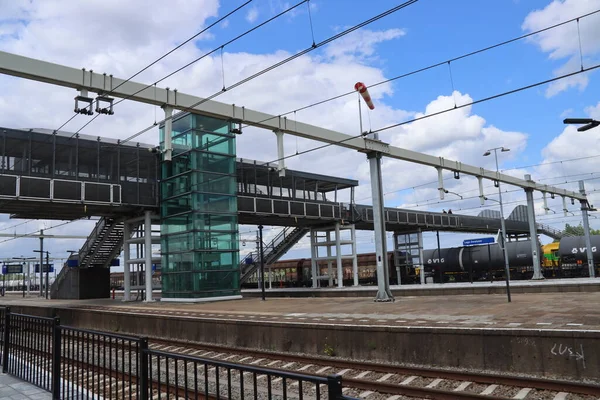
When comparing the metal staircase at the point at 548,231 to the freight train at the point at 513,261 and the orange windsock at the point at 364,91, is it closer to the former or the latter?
the freight train at the point at 513,261

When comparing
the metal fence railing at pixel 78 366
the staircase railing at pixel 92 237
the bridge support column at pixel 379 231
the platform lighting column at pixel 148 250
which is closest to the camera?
the metal fence railing at pixel 78 366

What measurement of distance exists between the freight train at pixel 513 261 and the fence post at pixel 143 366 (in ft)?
119

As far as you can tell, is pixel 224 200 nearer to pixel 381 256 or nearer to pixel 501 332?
pixel 381 256

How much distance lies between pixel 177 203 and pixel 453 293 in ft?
59.9

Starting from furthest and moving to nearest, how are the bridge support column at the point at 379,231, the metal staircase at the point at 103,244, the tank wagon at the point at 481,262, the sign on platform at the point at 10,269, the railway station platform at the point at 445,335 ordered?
the sign on platform at the point at 10,269 < the tank wagon at the point at 481,262 < the metal staircase at the point at 103,244 < the bridge support column at the point at 379,231 < the railway station platform at the point at 445,335

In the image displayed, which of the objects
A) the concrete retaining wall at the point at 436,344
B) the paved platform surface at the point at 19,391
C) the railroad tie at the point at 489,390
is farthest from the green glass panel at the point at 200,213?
the railroad tie at the point at 489,390

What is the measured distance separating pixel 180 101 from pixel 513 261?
38.5 meters

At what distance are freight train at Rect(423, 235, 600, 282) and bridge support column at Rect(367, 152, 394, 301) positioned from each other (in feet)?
58.2

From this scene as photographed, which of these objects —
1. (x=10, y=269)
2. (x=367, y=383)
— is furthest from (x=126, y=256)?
(x=10, y=269)

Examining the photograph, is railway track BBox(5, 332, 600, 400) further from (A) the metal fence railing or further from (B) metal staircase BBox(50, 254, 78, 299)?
(B) metal staircase BBox(50, 254, 78, 299)

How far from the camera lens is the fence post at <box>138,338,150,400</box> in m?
6.43

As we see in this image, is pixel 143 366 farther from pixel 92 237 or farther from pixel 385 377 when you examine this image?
pixel 92 237

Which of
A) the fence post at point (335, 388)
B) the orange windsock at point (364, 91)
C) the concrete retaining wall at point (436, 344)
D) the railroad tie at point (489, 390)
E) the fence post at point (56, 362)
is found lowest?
the railroad tie at point (489, 390)

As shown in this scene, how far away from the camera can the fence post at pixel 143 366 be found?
21.1 ft
